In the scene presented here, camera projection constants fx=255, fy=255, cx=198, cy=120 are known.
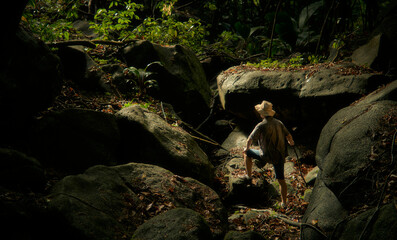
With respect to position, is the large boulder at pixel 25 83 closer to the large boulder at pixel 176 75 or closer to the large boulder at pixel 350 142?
the large boulder at pixel 176 75

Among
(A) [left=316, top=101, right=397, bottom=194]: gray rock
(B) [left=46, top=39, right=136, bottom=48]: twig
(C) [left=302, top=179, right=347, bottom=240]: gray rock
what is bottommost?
(C) [left=302, top=179, right=347, bottom=240]: gray rock

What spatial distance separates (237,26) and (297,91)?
23.5 feet

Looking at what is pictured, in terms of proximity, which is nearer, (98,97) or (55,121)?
(55,121)

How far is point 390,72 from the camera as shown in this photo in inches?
252

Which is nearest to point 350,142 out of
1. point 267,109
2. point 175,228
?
point 267,109

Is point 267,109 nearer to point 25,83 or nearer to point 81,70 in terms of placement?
point 25,83

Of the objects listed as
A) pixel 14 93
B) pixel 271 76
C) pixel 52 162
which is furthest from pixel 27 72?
pixel 271 76

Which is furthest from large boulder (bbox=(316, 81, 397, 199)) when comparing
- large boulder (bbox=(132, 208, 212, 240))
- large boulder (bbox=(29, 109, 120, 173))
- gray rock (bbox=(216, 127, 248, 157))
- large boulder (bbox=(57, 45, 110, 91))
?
large boulder (bbox=(57, 45, 110, 91))

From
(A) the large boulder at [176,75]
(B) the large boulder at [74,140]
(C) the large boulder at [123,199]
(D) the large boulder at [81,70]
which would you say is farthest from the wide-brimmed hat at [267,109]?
(D) the large boulder at [81,70]

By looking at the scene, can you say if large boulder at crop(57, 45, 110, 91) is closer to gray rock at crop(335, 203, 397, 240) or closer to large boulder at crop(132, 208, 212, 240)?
large boulder at crop(132, 208, 212, 240)

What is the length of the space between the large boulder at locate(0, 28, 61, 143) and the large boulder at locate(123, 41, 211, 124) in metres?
3.97

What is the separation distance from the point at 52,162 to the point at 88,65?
3867mm

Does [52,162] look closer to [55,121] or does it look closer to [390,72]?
[55,121]

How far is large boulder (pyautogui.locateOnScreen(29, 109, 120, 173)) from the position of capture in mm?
4449
